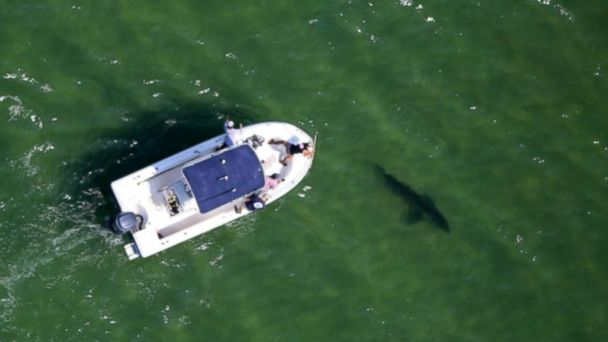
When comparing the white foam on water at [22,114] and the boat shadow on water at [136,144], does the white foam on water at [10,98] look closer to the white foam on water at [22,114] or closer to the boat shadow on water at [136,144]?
the white foam on water at [22,114]

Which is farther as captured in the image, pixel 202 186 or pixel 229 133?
pixel 229 133

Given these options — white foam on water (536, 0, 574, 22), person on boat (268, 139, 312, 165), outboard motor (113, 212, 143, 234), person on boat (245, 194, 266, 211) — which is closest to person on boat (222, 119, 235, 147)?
person on boat (268, 139, 312, 165)

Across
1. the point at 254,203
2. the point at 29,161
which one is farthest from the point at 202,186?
the point at 29,161

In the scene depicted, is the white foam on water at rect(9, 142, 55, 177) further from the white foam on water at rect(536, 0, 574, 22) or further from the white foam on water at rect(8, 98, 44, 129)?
the white foam on water at rect(536, 0, 574, 22)

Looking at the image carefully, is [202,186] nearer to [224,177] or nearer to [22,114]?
[224,177]

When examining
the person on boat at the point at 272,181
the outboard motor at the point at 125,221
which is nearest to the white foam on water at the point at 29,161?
the outboard motor at the point at 125,221

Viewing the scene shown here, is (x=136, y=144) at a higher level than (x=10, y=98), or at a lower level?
lower

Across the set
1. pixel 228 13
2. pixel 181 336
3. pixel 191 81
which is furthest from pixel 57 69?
pixel 181 336

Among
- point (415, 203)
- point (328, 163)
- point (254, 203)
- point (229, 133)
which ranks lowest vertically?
point (415, 203)
